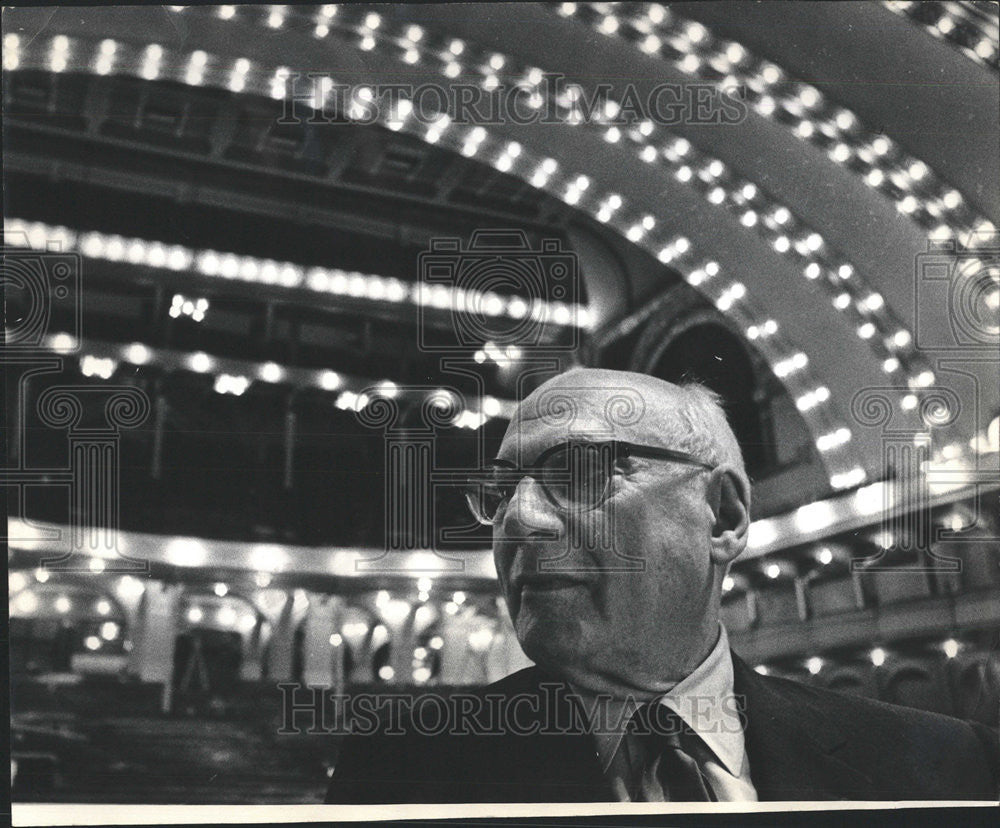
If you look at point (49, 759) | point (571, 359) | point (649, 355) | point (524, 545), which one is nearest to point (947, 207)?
point (649, 355)

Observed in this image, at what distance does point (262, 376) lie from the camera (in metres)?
2.11

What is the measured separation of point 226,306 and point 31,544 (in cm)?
71

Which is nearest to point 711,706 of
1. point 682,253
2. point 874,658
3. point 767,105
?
point 874,658

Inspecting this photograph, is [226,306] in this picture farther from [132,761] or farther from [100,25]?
[132,761]

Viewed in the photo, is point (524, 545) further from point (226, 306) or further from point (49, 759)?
point (49, 759)

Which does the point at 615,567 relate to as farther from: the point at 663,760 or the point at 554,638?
the point at 663,760

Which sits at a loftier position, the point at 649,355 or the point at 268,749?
the point at 649,355

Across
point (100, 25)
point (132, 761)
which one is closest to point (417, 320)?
point (100, 25)

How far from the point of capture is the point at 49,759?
6.95ft

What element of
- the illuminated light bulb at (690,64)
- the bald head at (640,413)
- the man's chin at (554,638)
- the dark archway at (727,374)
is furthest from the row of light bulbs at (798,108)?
the man's chin at (554,638)

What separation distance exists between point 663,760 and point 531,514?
63 cm

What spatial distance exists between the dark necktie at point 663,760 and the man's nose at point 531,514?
1.51 ft

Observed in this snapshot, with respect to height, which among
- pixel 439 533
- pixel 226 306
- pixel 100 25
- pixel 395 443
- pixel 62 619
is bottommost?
pixel 62 619

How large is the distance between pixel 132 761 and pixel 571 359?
1.37m
